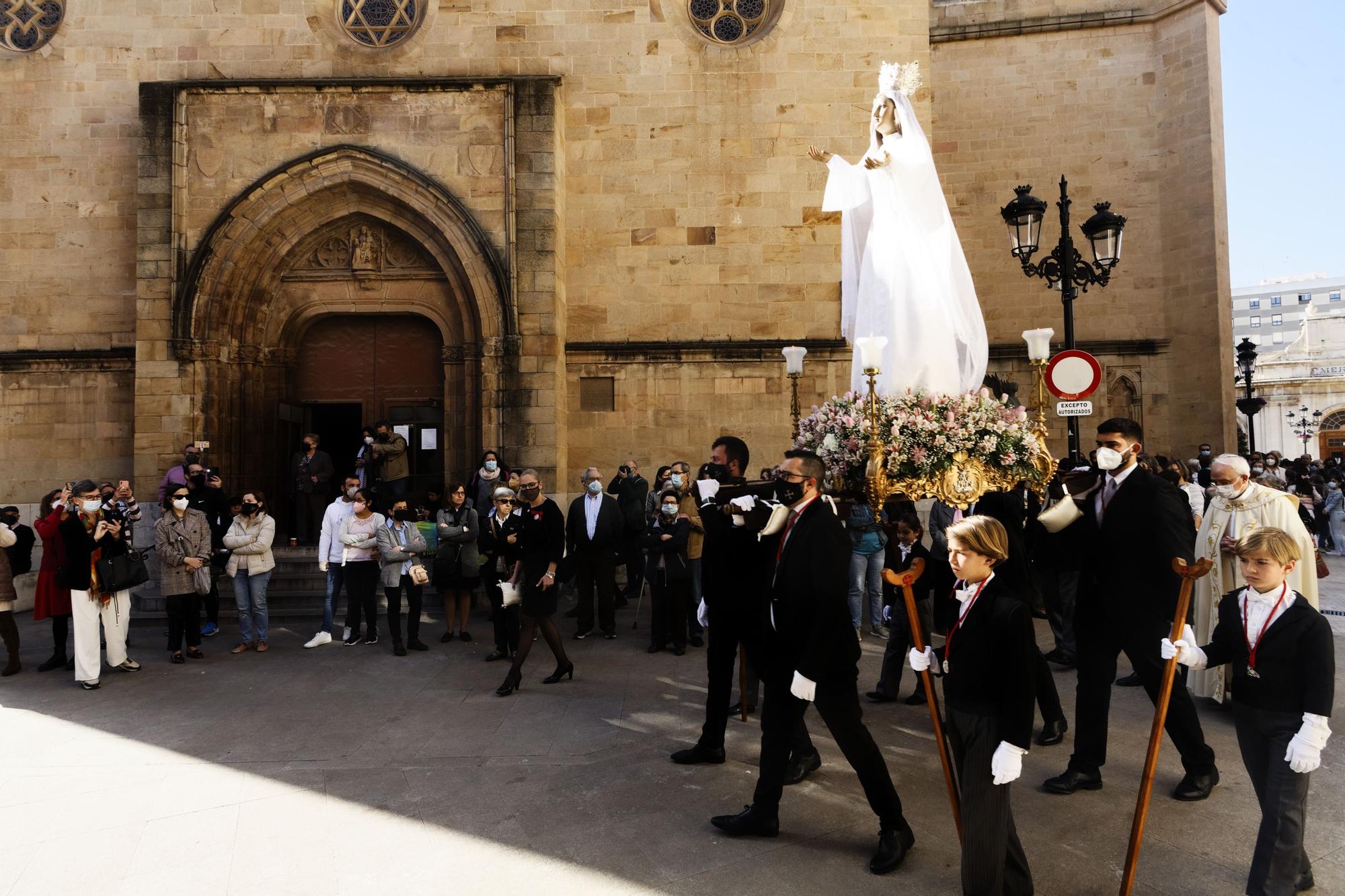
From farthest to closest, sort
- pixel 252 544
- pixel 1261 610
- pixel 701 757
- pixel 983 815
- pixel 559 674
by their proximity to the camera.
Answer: pixel 252 544 < pixel 559 674 < pixel 701 757 < pixel 1261 610 < pixel 983 815

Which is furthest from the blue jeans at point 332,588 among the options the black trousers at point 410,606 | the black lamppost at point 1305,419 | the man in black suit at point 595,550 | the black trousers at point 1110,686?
the black lamppost at point 1305,419

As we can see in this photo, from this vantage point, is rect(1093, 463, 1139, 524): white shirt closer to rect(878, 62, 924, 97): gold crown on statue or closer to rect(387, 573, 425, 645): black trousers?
rect(878, 62, 924, 97): gold crown on statue

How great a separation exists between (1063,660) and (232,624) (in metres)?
9.89

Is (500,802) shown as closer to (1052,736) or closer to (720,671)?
(720,671)

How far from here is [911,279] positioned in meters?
5.57

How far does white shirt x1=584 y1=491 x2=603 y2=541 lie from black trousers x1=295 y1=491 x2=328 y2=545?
5782mm

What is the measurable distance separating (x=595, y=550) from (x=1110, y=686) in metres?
5.95

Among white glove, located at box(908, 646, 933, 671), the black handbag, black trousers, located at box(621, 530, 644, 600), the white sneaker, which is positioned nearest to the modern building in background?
black trousers, located at box(621, 530, 644, 600)

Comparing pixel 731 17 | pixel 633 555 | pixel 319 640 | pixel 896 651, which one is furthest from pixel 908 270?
pixel 731 17

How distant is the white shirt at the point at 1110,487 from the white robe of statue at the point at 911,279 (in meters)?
1.03

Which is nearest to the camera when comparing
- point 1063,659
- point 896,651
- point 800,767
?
point 800,767

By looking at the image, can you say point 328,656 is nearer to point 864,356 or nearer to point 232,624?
point 232,624

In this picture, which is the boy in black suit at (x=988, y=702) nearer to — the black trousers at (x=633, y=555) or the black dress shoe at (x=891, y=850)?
the black dress shoe at (x=891, y=850)

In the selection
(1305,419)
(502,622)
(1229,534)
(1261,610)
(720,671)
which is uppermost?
(1305,419)
